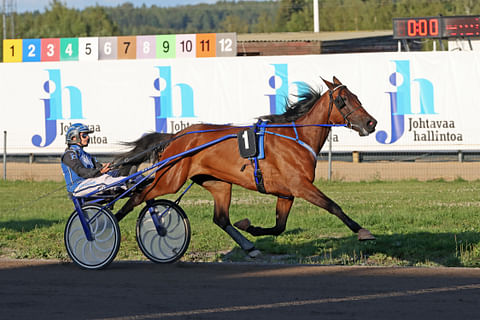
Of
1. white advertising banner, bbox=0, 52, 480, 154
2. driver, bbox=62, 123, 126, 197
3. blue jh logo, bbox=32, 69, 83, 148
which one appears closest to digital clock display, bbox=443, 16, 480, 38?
white advertising banner, bbox=0, 52, 480, 154

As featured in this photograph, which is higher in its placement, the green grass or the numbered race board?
the numbered race board

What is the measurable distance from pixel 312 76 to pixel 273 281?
59.3 ft

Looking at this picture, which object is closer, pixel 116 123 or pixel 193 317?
pixel 193 317

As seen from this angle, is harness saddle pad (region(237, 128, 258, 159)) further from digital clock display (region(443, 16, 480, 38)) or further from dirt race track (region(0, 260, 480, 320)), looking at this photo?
digital clock display (region(443, 16, 480, 38))

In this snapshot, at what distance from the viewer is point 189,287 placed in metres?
7.57

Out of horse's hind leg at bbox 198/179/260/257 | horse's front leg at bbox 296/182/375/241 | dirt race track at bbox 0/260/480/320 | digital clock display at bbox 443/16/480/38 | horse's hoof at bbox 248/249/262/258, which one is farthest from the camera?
digital clock display at bbox 443/16/480/38

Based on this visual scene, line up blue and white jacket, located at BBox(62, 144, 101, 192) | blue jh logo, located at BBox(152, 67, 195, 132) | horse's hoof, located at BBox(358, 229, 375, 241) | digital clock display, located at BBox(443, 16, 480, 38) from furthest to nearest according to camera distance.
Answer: digital clock display, located at BBox(443, 16, 480, 38)
blue jh logo, located at BBox(152, 67, 195, 132)
blue and white jacket, located at BBox(62, 144, 101, 192)
horse's hoof, located at BBox(358, 229, 375, 241)

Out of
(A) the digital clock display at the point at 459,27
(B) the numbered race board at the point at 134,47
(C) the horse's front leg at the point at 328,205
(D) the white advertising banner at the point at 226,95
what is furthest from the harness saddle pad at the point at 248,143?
(A) the digital clock display at the point at 459,27

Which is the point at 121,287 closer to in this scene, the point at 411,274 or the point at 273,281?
the point at 273,281

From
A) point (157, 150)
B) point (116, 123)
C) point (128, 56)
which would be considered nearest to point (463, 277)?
point (157, 150)

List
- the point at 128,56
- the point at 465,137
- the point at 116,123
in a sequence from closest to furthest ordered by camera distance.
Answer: the point at 465,137, the point at 116,123, the point at 128,56

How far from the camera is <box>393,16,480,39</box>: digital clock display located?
2912 centimetres

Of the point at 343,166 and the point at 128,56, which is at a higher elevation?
the point at 128,56

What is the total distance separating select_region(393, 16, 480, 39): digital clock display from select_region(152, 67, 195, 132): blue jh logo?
839 cm
